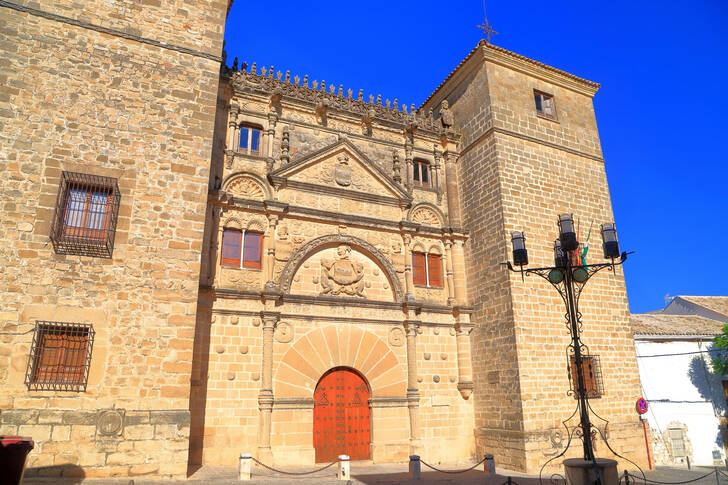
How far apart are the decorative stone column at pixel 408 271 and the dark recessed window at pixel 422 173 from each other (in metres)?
1.97

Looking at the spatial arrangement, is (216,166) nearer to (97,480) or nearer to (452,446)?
(97,480)

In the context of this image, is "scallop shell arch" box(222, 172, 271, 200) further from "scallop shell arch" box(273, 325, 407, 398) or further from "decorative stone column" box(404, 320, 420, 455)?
"decorative stone column" box(404, 320, 420, 455)

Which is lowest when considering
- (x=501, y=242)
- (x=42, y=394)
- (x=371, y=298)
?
(x=42, y=394)

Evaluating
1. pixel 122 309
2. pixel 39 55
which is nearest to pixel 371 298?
pixel 122 309

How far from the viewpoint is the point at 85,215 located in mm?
8359

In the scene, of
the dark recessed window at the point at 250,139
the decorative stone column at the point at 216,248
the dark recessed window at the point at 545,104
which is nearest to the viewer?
the decorative stone column at the point at 216,248

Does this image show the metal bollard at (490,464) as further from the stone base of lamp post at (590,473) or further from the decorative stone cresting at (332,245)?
the decorative stone cresting at (332,245)

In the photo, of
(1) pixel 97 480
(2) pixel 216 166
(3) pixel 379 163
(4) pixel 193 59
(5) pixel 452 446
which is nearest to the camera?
(1) pixel 97 480

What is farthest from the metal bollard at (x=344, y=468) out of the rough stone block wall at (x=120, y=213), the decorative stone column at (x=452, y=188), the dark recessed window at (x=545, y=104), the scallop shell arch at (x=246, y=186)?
the dark recessed window at (x=545, y=104)

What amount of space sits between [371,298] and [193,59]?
21.6ft

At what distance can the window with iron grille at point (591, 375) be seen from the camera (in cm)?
1159

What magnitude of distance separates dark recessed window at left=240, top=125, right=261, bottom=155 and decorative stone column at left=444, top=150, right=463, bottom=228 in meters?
5.48

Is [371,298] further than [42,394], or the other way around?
[371,298]

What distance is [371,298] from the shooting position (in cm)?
1174
